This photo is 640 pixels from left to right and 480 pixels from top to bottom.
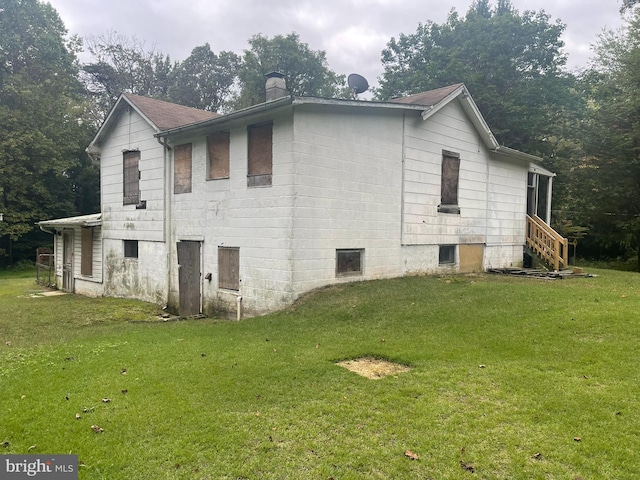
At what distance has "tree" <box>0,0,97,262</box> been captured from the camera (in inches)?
995

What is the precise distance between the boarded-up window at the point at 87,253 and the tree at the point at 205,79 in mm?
23137

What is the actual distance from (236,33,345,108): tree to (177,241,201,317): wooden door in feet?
77.8

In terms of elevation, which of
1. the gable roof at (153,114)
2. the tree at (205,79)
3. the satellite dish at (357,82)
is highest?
the tree at (205,79)

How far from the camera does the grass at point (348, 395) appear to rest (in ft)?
11.4

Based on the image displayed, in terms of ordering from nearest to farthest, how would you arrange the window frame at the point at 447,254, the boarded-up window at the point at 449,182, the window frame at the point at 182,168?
the window frame at the point at 182,168
the boarded-up window at the point at 449,182
the window frame at the point at 447,254

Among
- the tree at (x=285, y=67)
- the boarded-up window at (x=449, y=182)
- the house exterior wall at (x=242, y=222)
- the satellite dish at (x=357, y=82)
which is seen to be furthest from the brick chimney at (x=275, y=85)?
the tree at (x=285, y=67)

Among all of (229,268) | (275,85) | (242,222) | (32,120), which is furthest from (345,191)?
(32,120)

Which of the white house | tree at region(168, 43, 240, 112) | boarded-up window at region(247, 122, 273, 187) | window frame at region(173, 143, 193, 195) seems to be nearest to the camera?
the white house

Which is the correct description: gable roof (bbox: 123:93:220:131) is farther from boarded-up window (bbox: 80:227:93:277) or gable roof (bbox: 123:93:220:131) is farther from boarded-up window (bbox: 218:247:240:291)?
boarded-up window (bbox: 80:227:93:277)

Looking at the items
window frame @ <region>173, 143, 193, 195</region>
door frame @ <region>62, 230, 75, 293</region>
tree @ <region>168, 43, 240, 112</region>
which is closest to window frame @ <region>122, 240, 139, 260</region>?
window frame @ <region>173, 143, 193, 195</region>

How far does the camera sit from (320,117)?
33.6ft

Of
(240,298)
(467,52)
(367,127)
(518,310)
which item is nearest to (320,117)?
(367,127)

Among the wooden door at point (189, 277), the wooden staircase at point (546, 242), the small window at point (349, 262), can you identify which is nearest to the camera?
the small window at point (349, 262)

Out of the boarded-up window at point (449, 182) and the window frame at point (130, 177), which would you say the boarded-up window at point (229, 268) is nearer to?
the window frame at point (130, 177)
